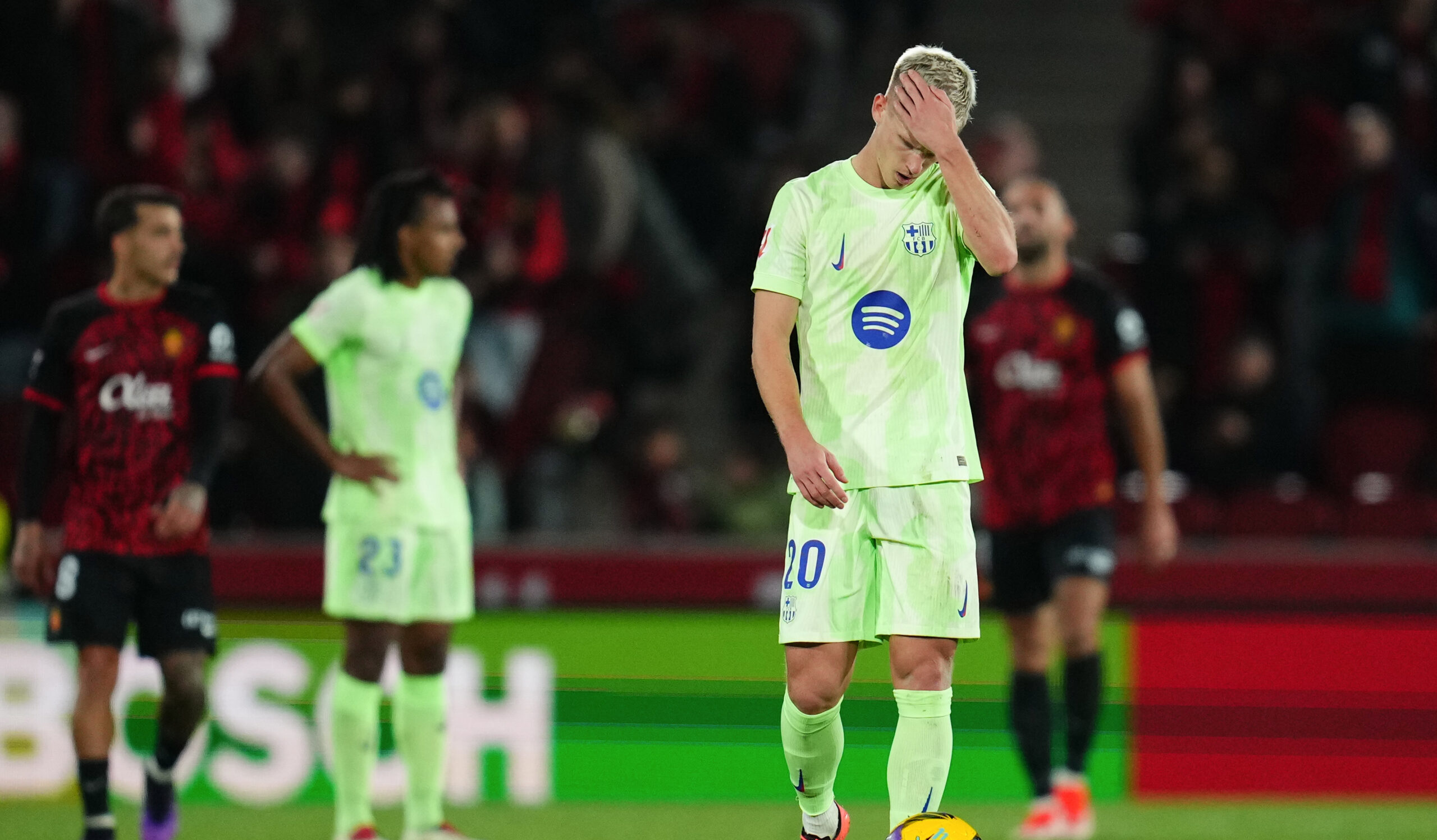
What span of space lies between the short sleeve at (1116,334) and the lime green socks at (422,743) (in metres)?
2.98

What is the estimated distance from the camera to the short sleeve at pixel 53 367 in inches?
276

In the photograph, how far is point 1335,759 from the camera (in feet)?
31.3

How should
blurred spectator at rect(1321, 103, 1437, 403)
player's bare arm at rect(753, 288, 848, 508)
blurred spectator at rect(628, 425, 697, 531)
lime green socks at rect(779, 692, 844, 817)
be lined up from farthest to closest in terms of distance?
blurred spectator at rect(1321, 103, 1437, 403)
blurred spectator at rect(628, 425, 697, 531)
lime green socks at rect(779, 692, 844, 817)
player's bare arm at rect(753, 288, 848, 508)

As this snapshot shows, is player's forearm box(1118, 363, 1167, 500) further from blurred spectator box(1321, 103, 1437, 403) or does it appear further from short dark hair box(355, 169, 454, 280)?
blurred spectator box(1321, 103, 1437, 403)

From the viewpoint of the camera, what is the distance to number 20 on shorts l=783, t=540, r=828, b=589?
5449mm

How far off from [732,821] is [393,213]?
9.99 feet

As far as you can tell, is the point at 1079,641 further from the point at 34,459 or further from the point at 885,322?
the point at 34,459

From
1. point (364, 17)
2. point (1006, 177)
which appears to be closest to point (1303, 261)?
point (1006, 177)

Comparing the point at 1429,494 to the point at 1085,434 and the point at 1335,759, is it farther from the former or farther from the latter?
the point at 1085,434

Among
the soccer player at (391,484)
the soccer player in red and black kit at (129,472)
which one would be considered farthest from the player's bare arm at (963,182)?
the soccer player in red and black kit at (129,472)

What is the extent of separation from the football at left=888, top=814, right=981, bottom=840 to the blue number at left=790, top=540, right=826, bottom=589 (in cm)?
69

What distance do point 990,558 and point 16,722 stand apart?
447 centimetres

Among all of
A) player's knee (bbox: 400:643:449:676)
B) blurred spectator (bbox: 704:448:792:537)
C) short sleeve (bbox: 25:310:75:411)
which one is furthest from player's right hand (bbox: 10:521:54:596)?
blurred spectator (bbox: 704:448:792:537)

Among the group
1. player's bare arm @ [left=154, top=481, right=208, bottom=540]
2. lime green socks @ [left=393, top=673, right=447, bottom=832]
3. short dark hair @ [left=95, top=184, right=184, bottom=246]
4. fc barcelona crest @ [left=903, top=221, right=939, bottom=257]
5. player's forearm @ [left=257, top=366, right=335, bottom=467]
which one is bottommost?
lime green socks @ [left=393, top=673, right=447, bottom=832]
